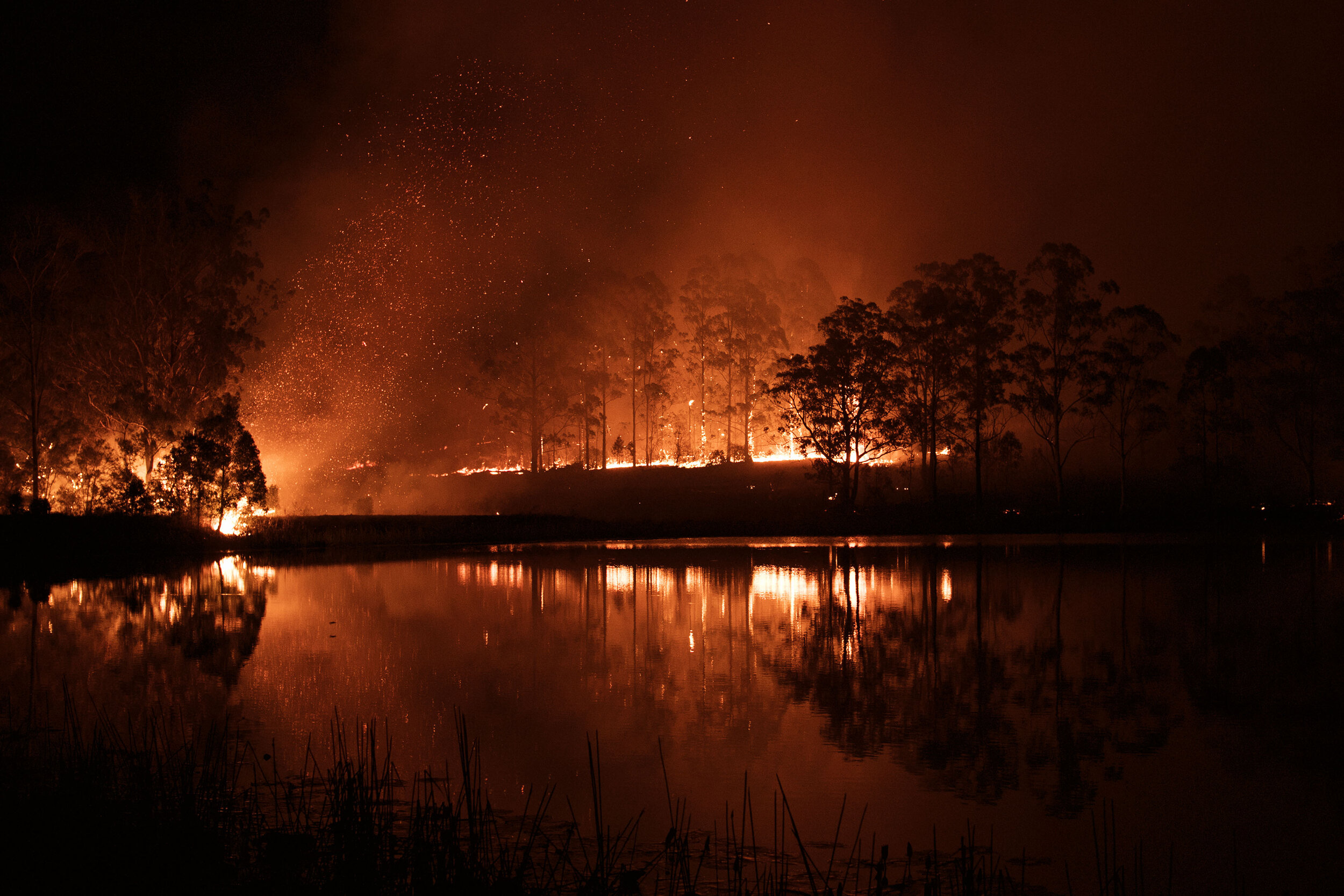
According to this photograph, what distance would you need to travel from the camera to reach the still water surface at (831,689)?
7.24 meters

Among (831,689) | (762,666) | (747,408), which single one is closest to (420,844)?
(831,689)

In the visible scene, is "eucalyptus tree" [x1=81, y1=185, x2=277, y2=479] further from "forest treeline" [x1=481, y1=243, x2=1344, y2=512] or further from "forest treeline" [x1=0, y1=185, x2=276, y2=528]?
"forest treeline" [x1=481, y1=243, x2=1344, y2=512]

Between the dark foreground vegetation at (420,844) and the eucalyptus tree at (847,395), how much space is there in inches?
1636

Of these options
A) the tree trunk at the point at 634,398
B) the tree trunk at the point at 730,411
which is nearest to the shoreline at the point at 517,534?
the tree trunk at the point at 730,411

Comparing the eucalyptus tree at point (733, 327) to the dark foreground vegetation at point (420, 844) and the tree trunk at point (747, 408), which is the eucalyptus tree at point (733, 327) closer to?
the tree trunk at point (747, 408)

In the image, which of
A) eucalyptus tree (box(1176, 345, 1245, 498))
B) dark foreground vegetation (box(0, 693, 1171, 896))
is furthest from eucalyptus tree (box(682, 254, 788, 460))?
dark foreground vegetation (box(0, 693, 1171, 896))

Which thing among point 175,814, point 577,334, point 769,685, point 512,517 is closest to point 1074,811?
point 769,685

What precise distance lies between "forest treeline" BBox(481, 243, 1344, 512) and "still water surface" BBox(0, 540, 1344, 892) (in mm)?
28456

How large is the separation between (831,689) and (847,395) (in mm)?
38639

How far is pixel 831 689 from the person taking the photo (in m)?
11.2

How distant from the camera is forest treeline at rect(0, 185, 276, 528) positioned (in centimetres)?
4138

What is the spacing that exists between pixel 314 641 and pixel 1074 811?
10769 millimetres

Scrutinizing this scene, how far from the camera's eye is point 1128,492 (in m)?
60.3

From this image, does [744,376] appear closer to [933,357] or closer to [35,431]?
[933,357]
